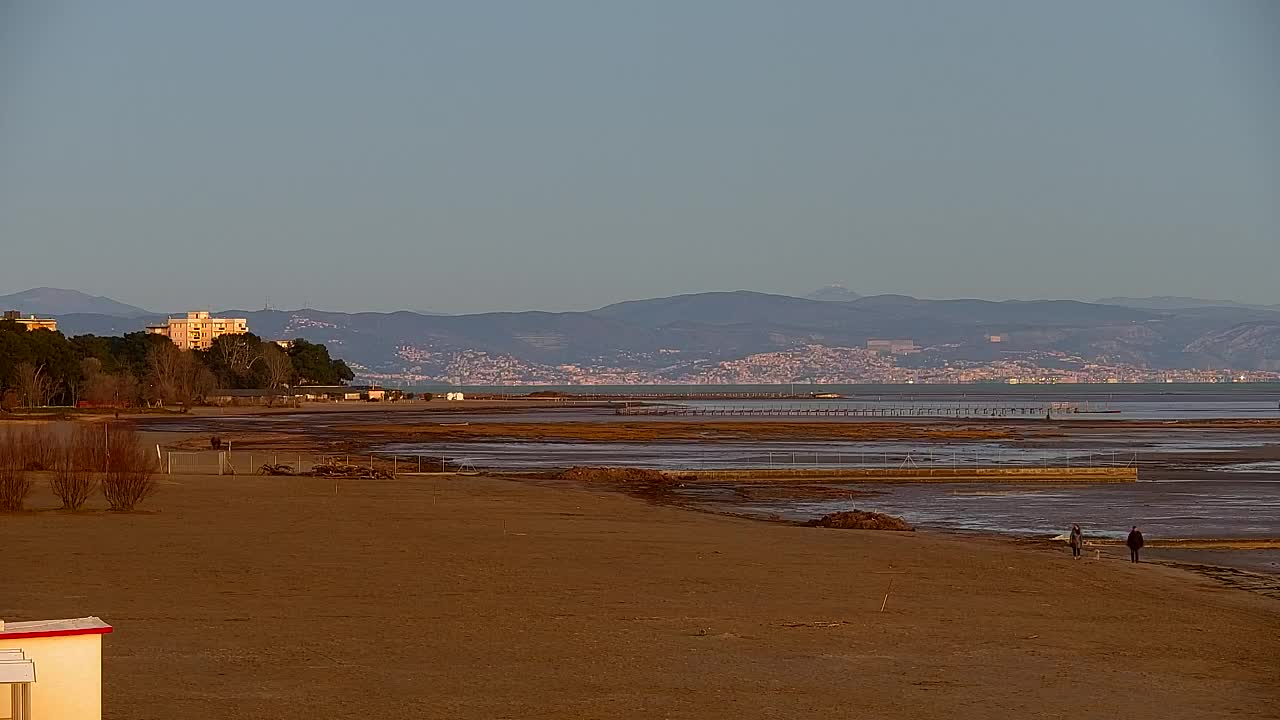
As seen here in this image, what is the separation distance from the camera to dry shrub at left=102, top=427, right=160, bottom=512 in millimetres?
30703

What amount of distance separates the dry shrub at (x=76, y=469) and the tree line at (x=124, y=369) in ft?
274

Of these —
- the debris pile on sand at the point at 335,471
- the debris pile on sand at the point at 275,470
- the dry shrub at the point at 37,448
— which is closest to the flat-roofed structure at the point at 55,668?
the dry shrub at the point at 37,448

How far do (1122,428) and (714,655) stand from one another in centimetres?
9370

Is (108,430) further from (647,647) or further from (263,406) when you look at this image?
(263,406)

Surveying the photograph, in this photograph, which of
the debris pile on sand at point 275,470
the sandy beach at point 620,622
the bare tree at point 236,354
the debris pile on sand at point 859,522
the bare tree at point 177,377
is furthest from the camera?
the bare tree at point 236,354

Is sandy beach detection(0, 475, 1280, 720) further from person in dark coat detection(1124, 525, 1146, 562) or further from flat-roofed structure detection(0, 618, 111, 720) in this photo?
flat-roofed structure detection(0, 618, 111, 720)

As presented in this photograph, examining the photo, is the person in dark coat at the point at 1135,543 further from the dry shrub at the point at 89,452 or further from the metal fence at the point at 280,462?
the metal fence at the point at 280,462

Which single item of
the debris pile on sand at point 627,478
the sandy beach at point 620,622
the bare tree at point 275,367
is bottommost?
the debris pile on sand at point 627,478

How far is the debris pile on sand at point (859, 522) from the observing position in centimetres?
3234

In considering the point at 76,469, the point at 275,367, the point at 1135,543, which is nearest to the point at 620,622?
the point at 1135,543

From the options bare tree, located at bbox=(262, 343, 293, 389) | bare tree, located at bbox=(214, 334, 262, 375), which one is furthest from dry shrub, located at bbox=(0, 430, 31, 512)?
bare tree, located at bbox=(214, 334, 262, 375)

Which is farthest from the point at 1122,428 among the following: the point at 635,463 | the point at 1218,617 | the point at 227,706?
the point at 227,706

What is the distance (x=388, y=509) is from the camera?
33625mm

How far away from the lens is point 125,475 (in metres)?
31.1
